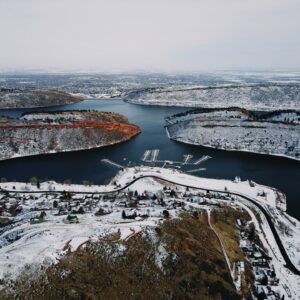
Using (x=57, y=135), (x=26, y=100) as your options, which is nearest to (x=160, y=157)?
(x=57, y=135)

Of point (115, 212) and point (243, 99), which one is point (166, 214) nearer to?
point (115, 212)

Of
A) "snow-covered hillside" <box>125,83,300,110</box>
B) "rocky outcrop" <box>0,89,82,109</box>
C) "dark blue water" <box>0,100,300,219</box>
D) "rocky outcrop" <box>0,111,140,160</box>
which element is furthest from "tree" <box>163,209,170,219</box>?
"rocky outcrop" <box>0,89,82,109</box>

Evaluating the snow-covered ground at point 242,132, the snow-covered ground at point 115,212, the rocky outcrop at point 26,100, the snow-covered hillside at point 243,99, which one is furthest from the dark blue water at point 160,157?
the rocky outcrop at point 26,100

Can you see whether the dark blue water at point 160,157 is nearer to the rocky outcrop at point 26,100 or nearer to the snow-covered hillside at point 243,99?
the snow-covered hillside at point 243,99

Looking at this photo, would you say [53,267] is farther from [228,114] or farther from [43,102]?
[43,102]

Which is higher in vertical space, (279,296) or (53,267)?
(53,267)

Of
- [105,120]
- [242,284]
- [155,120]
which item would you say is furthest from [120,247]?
[155,120]
